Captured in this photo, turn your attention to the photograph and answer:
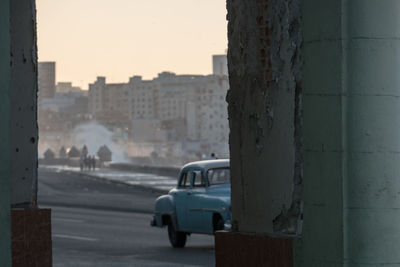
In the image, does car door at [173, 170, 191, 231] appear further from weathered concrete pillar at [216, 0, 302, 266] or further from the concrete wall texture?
the concrete wall texture

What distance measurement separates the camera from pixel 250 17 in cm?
921

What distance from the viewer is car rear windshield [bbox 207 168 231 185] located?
2097 centimetres

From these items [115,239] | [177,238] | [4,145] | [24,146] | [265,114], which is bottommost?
[115,239]

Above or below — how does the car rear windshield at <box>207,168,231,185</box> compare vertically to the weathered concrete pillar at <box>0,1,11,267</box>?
below

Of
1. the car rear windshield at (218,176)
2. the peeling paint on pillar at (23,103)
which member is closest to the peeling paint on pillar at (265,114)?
the peeling paint on pillar at (23,103)

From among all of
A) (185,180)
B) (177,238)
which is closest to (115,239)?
(177,238)

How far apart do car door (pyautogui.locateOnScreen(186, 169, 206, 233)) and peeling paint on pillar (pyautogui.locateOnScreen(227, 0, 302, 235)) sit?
1139cm

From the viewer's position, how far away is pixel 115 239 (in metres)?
24.3

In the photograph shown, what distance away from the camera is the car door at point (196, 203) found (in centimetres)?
2077

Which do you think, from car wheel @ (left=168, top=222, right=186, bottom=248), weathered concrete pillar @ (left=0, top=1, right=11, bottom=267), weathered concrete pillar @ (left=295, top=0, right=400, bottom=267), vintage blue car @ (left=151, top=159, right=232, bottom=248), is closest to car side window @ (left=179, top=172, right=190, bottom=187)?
vintage blue car @ (left=151, top=159, right=232, bottom=248)

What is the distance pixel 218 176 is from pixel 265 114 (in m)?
12.0

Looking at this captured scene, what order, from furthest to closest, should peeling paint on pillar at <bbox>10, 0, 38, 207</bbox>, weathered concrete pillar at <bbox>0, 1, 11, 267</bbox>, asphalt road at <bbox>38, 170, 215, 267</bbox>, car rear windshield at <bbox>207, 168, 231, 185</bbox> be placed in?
car rear windshield at <bbox>207, 168, 231, 185</bbox> < asphalt road at <bbox>38, 170, 215, 267</bbox> < peeling paint on pillar at <bbox>10, 0, 38, 207</bbox> < weathered concrete pillar at <bbox>0, 1, 11, 267</bbox>

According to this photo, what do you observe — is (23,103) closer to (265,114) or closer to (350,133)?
(265,114)

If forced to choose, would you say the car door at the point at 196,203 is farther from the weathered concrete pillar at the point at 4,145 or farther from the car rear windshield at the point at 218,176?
the weathered concrete pillar at the point at 4,145
